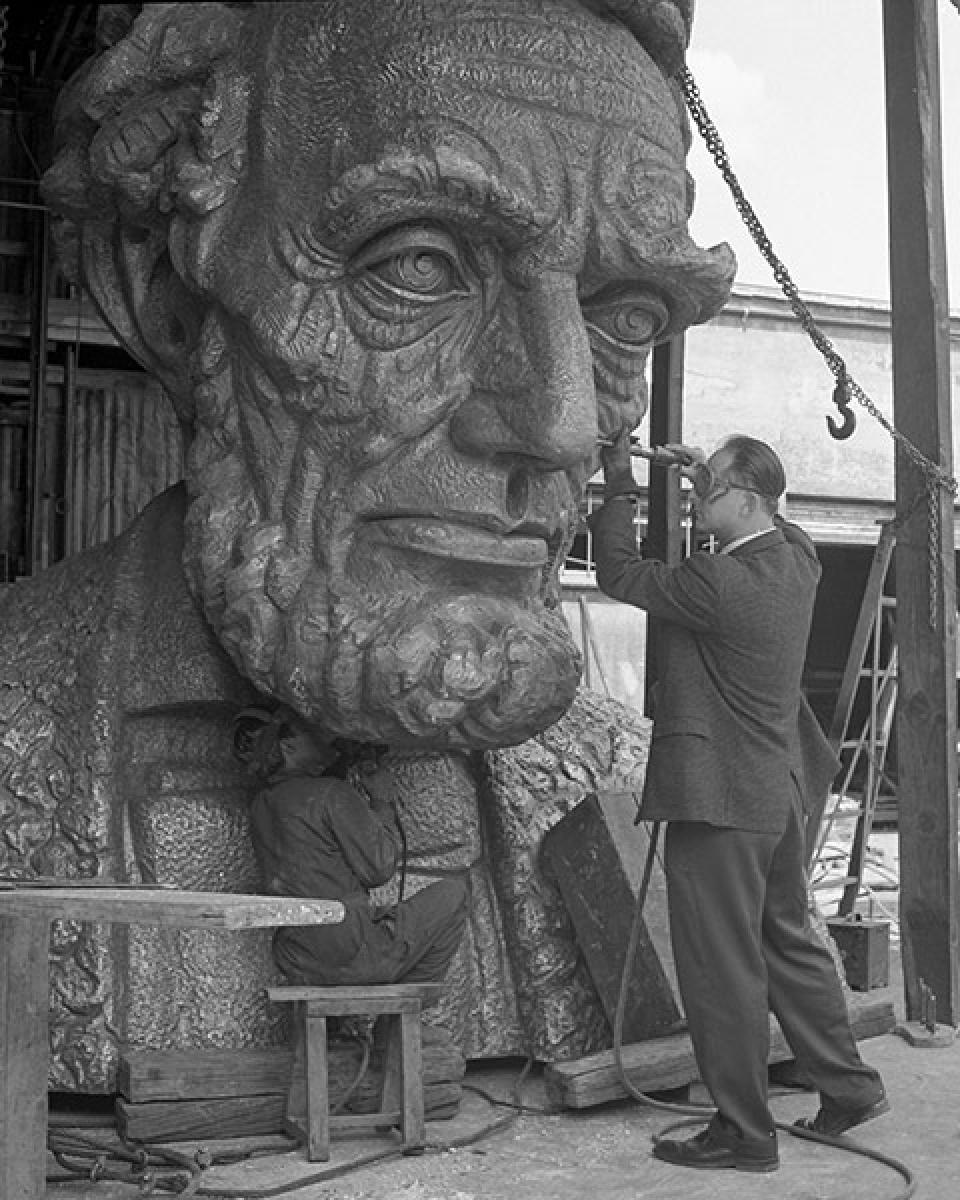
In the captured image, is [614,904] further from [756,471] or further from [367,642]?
[756,471]

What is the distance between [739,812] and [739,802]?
23 mm

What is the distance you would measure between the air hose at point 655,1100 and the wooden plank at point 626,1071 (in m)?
0.02

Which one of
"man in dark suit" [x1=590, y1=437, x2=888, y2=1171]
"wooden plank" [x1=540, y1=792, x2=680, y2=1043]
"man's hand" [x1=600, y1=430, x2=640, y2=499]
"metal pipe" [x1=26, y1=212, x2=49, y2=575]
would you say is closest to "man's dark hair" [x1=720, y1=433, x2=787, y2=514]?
"man in dark suit" [x1=590, y1=437, x2=888, y2=1171]

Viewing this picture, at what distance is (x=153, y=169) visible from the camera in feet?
14.2

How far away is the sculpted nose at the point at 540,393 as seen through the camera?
3996 millimetres

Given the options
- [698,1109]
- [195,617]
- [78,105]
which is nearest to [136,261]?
[78,105]

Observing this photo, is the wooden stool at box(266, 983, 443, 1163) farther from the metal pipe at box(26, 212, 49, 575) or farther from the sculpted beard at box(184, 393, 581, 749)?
the metal pipe at box(26, 212, 49, 575)

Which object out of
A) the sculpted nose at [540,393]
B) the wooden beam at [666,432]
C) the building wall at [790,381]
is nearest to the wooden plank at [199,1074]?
the sculpted nose at [540,393]

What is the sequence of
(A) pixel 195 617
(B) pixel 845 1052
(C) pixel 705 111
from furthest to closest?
(C) pixel 705 111 < (A) pixel 195 617 < (B) pixel 845 1052

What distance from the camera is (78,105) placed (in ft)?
14.6

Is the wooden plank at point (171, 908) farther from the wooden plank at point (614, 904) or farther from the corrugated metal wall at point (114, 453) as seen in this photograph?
the corrugated metal wall at point (114, 453)

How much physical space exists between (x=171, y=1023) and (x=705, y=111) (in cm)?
278

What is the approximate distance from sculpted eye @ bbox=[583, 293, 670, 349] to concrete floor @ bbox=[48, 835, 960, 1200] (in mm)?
1926

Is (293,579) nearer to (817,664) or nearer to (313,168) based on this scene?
(313,168)
